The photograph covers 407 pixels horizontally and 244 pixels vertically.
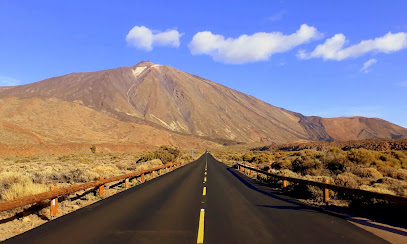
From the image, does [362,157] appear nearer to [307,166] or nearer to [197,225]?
[307,166]

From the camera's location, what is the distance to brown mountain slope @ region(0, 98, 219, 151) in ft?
220

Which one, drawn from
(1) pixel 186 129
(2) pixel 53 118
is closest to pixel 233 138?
(1) pixel 186 129

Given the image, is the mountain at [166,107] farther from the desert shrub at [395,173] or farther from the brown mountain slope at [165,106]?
the desert shrub at [395,173]

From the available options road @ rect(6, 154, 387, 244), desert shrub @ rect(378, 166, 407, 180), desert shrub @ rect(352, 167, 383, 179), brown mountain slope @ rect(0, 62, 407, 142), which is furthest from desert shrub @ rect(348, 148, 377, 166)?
brown mountain slope @ rect(0, 62, 407, 142)

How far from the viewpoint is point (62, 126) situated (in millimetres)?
82000

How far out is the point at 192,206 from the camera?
9.51 m

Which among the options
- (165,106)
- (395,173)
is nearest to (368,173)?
(395,173)

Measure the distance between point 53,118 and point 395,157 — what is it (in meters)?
89.4

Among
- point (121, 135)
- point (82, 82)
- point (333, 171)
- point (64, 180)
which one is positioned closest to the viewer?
point (64, 180)

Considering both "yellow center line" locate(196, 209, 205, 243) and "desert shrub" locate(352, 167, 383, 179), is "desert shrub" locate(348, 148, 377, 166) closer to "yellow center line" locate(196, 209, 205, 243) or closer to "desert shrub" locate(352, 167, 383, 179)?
"desert shrub" locate(352, 167, 383, 179)

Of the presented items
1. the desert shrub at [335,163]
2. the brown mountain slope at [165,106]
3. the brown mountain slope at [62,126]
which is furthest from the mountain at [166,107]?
the desert shrub at [335,163]

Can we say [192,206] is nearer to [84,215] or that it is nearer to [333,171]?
[84,215]

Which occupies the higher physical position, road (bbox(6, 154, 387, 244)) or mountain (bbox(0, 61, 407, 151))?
mountain (bbox(0, 61, 407, 151))

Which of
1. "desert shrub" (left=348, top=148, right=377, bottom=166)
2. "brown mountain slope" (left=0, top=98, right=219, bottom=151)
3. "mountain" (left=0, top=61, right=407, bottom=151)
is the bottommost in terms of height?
"desert shrub" (left=348, top=148, right=377, bottom=166)
